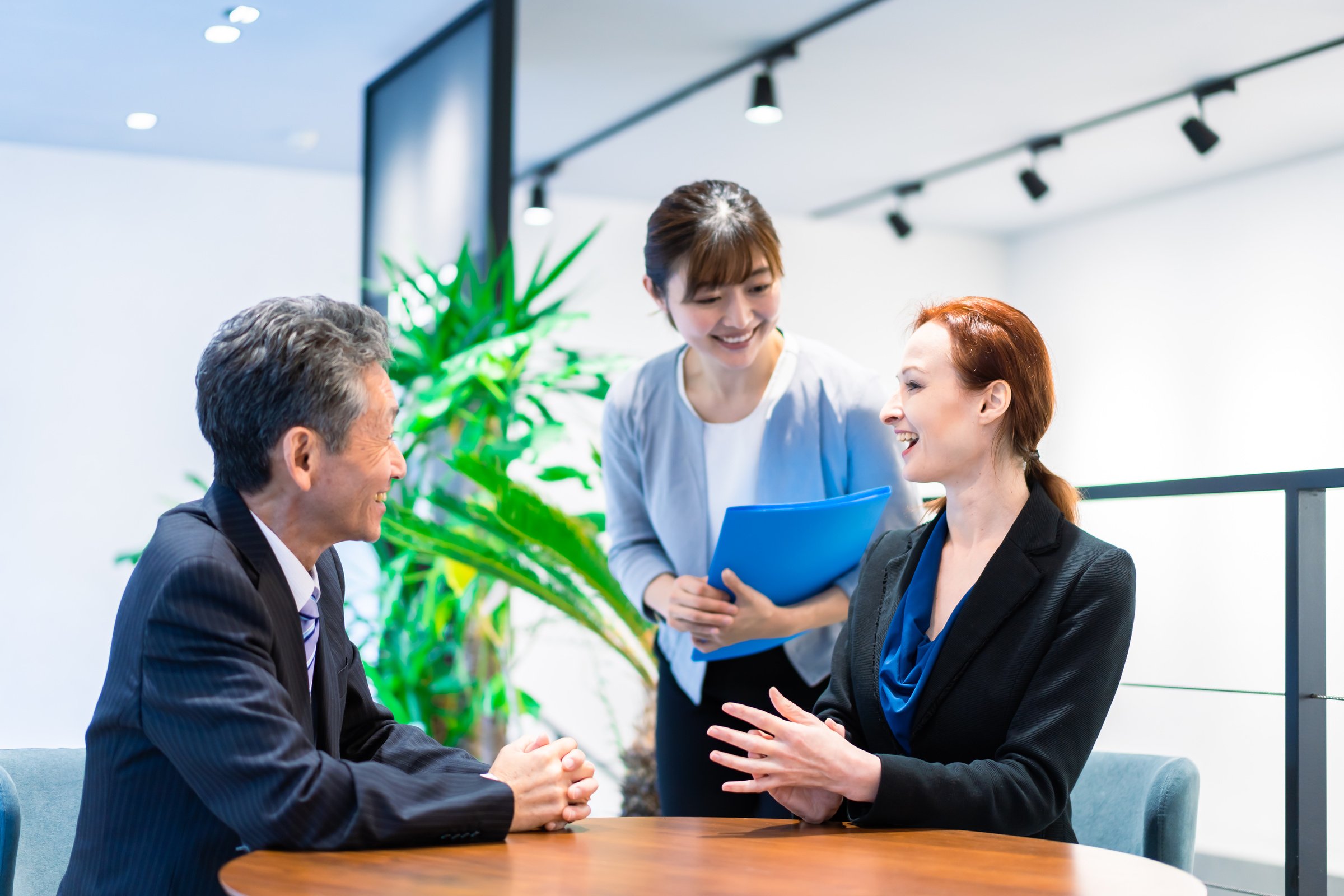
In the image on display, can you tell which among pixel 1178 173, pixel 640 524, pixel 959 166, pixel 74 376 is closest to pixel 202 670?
pixel 640 524

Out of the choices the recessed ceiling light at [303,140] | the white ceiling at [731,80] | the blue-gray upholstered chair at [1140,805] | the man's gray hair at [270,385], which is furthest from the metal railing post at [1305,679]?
the recessed ceiling light at [303,140]

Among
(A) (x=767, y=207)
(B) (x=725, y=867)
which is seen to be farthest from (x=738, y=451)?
(A) (x=767, y=207)

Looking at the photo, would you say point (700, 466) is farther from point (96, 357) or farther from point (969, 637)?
point (96, 357)

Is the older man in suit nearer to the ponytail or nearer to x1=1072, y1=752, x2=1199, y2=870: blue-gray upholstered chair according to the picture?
the ponytail

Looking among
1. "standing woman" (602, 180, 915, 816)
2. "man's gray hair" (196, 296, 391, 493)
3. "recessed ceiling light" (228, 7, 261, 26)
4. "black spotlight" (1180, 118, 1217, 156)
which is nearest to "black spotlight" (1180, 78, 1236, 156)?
"black spotlight" (1180, 118, 1217, 156)

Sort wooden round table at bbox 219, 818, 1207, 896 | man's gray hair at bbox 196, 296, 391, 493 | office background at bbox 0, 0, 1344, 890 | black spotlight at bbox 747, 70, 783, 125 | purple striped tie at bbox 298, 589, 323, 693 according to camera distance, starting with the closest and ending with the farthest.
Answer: wooden round table at bbox 219, 818, 1207, 896, man's gray hair at bbox 196, 296, 391, 493, purple striped tie at bbox 298, 589, 323, 693, office background at bbox 0, 0, 1344, 890, black spotlight at bbox 747, 70, 783, 125

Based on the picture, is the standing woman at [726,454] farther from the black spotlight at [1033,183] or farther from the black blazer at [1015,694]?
the black spotlight at [1033,183]

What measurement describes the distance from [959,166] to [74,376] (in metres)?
4.65

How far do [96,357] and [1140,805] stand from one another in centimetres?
488

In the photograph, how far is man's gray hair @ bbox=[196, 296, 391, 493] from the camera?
1384 mm

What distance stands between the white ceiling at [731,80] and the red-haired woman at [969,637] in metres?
3.36

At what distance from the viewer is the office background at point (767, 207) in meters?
4.81

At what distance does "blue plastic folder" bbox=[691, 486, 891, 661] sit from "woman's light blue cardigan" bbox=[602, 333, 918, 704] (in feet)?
0.19

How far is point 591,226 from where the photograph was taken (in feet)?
24.6
